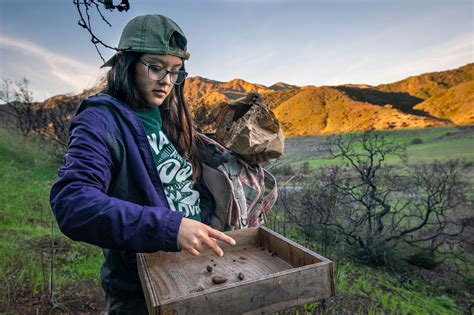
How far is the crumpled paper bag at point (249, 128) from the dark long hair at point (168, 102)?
24 centimetres

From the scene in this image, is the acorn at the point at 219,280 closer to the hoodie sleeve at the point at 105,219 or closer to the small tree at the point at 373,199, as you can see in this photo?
the hoodie sleeve at the point at 105,219

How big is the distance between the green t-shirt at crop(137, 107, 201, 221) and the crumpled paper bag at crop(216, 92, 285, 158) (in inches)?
14.4

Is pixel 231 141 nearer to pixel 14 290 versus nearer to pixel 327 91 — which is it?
pixel 14 290

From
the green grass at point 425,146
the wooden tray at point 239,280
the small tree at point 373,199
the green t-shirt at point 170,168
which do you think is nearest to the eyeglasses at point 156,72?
the green t-shirt at point 170,168

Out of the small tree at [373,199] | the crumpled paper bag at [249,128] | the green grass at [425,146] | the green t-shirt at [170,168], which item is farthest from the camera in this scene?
the green grass at [425,146]

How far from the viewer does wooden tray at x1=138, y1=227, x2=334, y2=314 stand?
1064 mm

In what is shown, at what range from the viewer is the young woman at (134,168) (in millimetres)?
1046

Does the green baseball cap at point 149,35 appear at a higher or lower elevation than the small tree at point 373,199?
higher

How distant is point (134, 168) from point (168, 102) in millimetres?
667

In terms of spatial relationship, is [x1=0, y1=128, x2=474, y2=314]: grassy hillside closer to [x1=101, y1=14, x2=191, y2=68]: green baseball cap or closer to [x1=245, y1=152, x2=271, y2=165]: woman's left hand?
[x1=245, y1=152, x2=271, y2=165]: woman's left hand

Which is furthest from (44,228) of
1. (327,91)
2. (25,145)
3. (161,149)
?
(327,91)

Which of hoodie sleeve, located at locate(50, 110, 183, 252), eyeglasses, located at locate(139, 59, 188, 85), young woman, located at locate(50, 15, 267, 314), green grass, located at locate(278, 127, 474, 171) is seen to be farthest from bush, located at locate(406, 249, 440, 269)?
hoodie sleeve, located at locate(50, 110, 183, 252)

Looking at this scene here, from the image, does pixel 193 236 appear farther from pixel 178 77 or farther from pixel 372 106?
pixel 372 106

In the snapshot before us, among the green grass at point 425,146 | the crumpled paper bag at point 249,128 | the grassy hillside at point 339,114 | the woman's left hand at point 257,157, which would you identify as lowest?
the green grass at point 425,146
